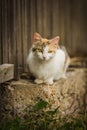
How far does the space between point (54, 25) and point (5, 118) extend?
143 inches

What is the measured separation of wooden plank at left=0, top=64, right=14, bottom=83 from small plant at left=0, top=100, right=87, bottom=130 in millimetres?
623

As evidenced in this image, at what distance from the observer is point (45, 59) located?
6469mm

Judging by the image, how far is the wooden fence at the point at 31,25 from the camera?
6.62 m

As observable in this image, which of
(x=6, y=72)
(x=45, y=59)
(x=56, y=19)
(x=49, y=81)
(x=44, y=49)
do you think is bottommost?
(x=49, y=81)

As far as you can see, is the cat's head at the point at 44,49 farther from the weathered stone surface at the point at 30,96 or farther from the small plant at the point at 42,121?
the small plant at the point at 42,121

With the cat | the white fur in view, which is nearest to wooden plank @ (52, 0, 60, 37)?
the cat

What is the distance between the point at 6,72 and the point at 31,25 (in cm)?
148

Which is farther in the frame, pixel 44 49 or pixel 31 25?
pixel 31 25

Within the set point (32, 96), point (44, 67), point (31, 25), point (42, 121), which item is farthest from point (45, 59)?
point (31, 25)

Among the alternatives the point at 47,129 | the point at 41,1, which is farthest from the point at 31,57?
the point at 41,1

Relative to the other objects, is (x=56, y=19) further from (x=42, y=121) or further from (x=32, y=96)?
(x=42, y=121)

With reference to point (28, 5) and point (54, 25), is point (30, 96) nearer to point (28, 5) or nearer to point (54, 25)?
point (28, 5)

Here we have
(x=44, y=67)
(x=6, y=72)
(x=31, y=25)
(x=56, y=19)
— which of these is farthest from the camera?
(x=56, y=19)

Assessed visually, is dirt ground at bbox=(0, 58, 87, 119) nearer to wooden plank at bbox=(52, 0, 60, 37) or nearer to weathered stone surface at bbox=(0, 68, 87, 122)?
weathered stone surface at bbox=(0, 68, 87, 122)
